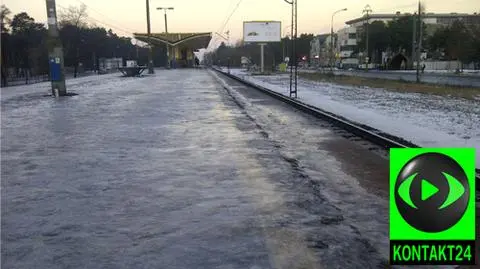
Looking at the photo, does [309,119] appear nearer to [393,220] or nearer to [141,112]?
[141,112]

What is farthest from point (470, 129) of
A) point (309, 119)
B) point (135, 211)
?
point (135, 211)

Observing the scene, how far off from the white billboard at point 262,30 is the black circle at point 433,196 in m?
74.1

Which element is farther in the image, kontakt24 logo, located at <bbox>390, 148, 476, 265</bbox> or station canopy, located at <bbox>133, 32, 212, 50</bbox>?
station canopy, located at <bbox>133, 32, 212, 50</bbox>

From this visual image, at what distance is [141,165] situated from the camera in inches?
342

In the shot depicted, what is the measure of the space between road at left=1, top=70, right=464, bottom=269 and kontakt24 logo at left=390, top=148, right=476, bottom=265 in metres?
1.93

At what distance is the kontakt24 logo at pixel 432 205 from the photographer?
7.02ft

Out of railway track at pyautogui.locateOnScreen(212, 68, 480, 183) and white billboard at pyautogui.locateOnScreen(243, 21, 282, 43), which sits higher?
white billboard at pyautogui.locateOnScreen(243, 21, 282, 43)

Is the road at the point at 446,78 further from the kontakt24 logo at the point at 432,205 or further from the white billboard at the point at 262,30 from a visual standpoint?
the kontakt24 logo at the point at 432,205

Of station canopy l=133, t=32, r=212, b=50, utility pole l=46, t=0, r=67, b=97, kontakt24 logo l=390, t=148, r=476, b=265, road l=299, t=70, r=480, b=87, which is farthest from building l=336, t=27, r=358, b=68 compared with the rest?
kontakt24 logo l=390, t=148, r=476, b=265

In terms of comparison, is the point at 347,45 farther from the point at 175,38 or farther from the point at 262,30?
the point at 262,30

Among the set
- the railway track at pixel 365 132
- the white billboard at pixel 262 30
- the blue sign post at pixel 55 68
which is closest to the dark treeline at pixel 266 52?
the white billboard at pixel 262 30

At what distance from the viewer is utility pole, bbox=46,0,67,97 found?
25188 mm

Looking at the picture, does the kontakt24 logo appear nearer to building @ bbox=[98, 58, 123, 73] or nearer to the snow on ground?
the snow on ground

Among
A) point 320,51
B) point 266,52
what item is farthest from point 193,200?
point 320,51
